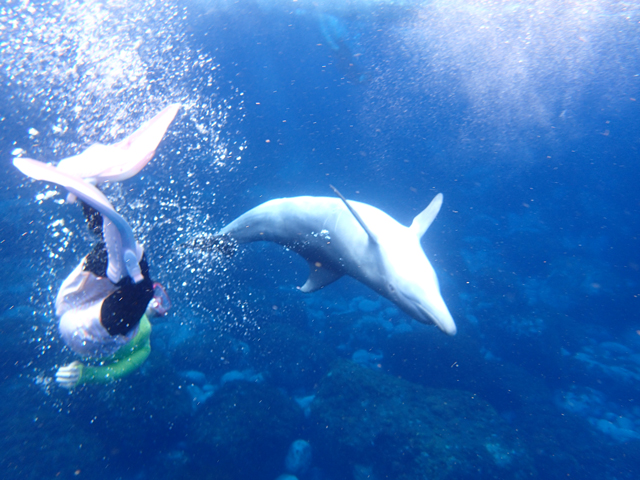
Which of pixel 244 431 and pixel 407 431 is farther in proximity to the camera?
pixel 244 431

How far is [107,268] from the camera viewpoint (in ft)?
7.13

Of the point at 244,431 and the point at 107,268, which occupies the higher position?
the point at 107,268

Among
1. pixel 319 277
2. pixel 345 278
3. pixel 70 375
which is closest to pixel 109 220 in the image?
pixel 70 375

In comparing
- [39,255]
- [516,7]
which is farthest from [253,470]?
[516,7]

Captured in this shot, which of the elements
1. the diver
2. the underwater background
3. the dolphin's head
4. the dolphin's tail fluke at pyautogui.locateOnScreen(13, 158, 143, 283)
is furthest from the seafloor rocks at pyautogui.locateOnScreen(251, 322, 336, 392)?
the dolphin's tail fluke at pyautogui.locateOnScreen(13, 158, 143, 283)

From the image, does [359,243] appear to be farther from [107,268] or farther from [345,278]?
[345,278]

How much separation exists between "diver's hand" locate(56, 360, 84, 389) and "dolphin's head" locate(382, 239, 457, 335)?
3298 millimetres

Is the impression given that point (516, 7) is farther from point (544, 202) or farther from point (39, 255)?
point (39, 255)

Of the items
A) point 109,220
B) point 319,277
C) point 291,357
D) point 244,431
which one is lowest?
point 244,431

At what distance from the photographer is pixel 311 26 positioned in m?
17.0

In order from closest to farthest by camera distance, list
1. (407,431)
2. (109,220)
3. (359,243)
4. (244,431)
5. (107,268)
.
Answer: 1. (109,220)
2. (107,268)
3. (359,243)
4. (407,431)
5. (244,431)

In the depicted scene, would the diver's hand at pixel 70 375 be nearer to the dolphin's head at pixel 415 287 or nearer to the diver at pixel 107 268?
the diver at pixel 107 268

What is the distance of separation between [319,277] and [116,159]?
3.37 m

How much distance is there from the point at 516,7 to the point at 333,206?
666 inches
